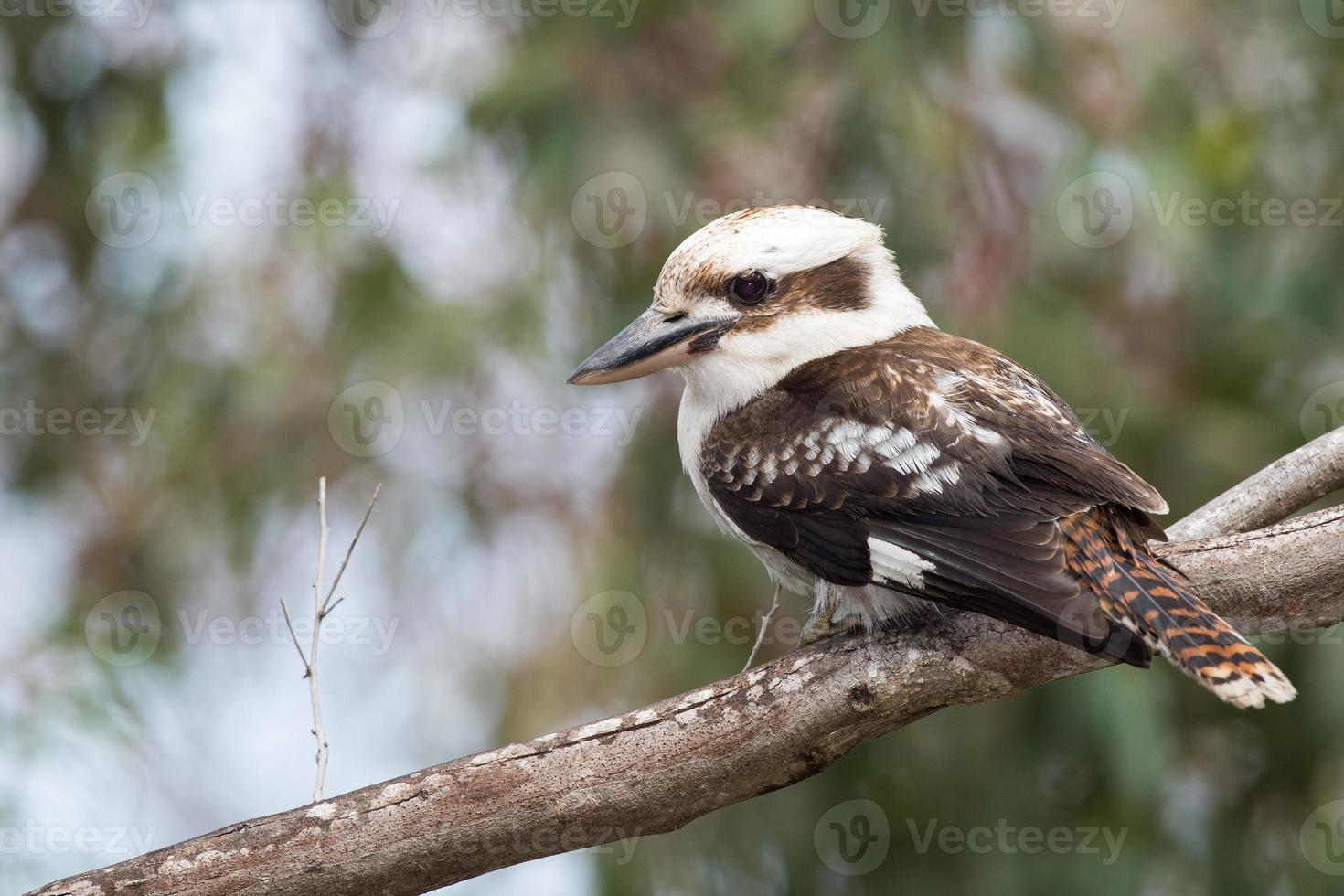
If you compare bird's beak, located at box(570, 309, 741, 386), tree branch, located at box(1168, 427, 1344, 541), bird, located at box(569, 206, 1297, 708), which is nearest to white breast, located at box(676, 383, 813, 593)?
bird, located at box(569, 206, 1297, 708)

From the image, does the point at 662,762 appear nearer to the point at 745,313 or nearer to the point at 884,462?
the point at 884,462

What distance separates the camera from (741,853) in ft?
14.5

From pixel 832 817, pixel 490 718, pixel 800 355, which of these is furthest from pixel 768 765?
pixel 490 718

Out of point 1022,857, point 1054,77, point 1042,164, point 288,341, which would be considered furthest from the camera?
point 288,341

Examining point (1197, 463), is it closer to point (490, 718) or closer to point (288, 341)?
point (490, 718)

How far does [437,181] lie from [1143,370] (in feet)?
7.78

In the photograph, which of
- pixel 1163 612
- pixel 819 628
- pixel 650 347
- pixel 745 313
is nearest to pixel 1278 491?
pixel 1163 612

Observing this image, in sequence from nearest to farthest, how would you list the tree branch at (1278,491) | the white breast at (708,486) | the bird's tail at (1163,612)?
1. the bird's tail at (1163,612)
2. the tree branch at (1278,491)
3. the white breast at (708,486)

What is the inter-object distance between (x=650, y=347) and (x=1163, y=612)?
1.07 meters

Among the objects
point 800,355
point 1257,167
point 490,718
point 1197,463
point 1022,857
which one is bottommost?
point 1022,857

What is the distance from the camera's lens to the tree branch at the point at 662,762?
2373 millimetres

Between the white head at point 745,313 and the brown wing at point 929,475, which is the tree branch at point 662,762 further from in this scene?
the white head at point 745,313

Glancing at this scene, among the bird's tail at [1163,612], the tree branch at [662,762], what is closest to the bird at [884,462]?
the bird's tail at [1163,612]

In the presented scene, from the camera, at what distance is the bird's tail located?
85.8 inches
